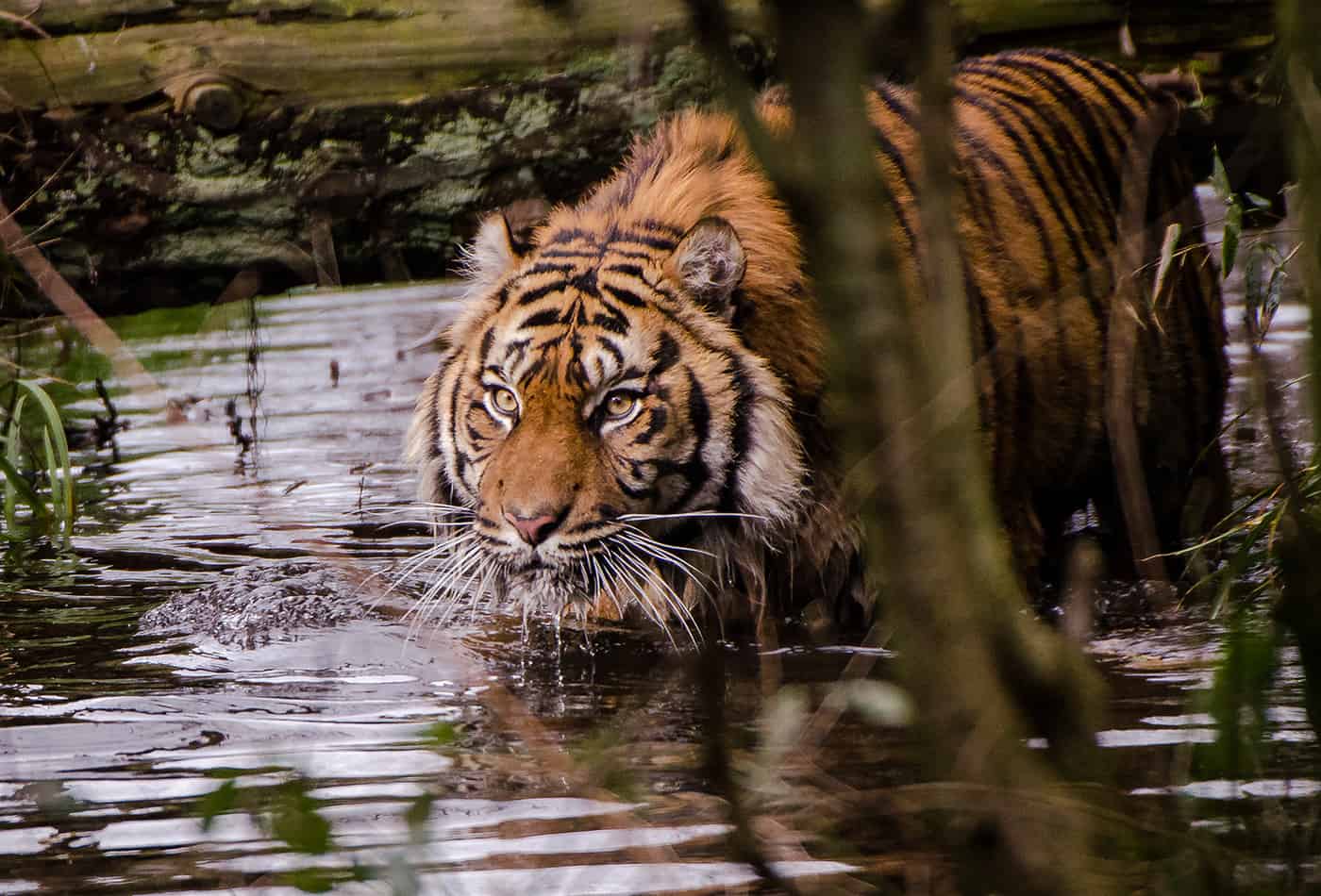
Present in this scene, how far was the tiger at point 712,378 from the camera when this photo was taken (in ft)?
12.2

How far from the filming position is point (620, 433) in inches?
147

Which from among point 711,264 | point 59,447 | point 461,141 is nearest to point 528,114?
point 461,141

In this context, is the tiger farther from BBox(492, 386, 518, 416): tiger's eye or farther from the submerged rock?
the submerged rock

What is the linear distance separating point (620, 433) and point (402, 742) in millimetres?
884

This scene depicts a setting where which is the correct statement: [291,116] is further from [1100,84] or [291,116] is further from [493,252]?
[1100,84]

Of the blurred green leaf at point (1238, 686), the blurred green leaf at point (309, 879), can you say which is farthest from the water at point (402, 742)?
the blurred green leaf at point (1238, 686)

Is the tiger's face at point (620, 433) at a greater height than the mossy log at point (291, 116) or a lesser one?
lesser

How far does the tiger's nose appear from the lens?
11.8 feet

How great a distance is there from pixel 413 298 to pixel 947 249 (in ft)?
24.9

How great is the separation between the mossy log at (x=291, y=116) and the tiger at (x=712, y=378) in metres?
0.71

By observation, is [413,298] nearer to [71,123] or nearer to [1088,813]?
[71,123]

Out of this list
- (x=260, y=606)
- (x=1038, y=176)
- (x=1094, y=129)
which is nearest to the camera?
(x=260, y=606)

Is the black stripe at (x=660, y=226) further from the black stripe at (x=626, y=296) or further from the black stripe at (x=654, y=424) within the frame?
the black stripe at (x=654, y=424)

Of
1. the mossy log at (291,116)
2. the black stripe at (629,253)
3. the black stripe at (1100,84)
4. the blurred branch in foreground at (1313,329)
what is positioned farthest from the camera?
the black stripe at (1100,84)
